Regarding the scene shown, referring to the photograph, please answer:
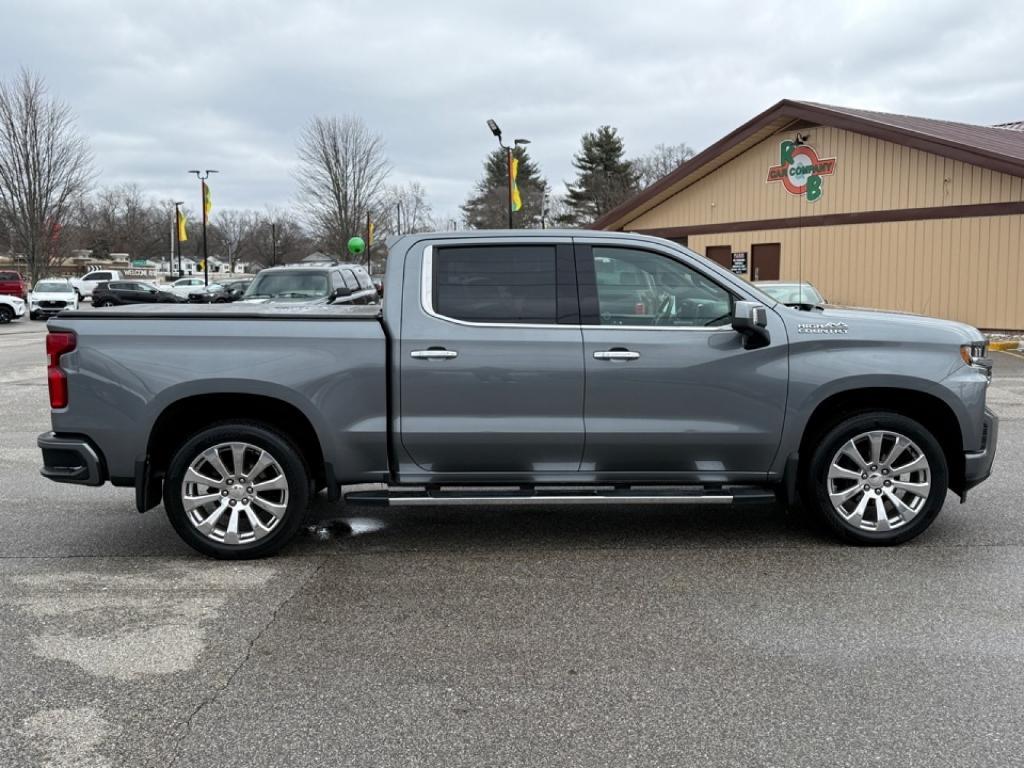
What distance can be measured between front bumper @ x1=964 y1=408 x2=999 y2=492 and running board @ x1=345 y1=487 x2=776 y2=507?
1.17m

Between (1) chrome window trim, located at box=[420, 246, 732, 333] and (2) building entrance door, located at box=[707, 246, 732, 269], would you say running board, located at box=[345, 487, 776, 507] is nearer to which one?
(1) chrome window trim, located at box=[420, 246, 732, 333]

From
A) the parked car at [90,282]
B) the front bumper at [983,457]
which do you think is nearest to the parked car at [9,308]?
the parked car at [90,282]

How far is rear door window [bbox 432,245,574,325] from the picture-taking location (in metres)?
5.11

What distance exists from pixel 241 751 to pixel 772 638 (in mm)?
2277

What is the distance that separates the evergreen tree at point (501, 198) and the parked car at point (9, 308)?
37.2m

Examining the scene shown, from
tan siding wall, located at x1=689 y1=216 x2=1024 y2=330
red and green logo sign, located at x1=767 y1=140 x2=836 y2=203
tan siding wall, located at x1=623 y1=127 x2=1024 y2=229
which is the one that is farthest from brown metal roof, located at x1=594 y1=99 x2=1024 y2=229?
tan siding wall, located at x1=689 y1=216 x2=1024 y2=330

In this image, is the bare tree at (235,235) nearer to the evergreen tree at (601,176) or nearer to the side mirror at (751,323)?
the evergreen tree at (601,176)

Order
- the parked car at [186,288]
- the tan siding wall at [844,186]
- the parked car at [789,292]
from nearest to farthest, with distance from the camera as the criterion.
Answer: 1. the parked car at [789,292]
2. the tan siding wall at [844,186]
3. the parked car at [186,288]

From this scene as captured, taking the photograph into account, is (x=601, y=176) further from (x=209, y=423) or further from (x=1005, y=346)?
(x=209, y=423)

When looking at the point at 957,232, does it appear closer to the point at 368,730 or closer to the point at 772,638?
the point at 772,638

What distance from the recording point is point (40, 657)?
12.6 ft

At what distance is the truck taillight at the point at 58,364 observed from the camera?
4938 mm

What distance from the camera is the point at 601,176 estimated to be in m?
74.3

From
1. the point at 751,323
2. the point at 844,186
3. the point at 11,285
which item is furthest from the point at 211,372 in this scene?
the point at 11,285
